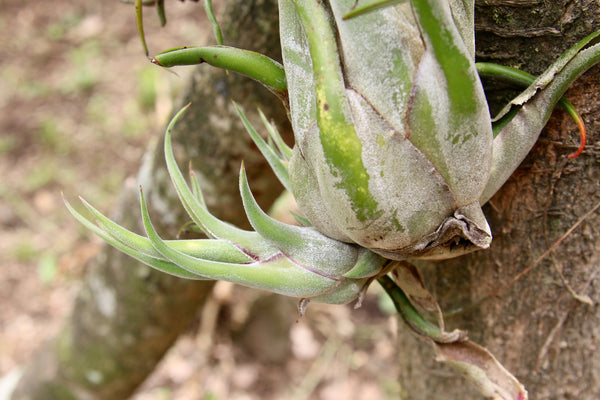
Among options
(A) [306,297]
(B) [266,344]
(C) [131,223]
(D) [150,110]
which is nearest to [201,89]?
(C) [131,223]

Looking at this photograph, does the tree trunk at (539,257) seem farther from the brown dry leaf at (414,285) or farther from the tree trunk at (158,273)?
the tree trunk at (158,273)

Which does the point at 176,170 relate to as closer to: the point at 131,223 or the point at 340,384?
the point at 131,223

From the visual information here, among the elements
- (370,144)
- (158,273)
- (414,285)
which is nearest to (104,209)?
(158,273)

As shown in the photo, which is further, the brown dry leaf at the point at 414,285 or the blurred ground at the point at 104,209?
the blurred ground at the point at 104,209

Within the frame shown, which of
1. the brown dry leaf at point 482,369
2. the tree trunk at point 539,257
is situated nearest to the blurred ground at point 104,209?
the tree trunk at point 539,257

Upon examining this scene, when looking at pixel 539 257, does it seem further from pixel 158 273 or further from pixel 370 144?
pixel 158 273

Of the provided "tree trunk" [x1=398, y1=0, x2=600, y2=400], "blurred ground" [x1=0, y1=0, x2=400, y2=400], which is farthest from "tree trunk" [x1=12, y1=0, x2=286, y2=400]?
"blurred ground" [x1=0, y1=0, x2=400, y2=400]
